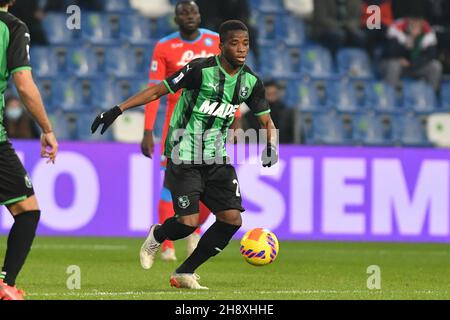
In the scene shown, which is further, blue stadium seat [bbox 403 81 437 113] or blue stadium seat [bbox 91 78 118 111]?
blue stadium seat [bbox 403 81 437 113]

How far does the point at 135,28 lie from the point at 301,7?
2.74 meters

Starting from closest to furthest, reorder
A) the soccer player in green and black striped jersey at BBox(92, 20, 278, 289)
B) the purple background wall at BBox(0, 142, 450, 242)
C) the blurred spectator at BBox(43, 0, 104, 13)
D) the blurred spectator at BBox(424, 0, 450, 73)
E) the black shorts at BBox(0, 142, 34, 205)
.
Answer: the black shorts at BBox(0, 142, 34, 205), the soccer player in green and black striped jersey at BBox(92, 20, 278, 289), the purple background wall at BBox(0, 142, 450, 242), the blurred spectator at BBox(43, 0, 104, 13), the blurred spectator at BBox(424, 0, 450, 73)

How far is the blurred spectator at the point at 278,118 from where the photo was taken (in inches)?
622

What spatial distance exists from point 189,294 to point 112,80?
32.5ft

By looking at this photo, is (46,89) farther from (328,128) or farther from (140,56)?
(328,128)

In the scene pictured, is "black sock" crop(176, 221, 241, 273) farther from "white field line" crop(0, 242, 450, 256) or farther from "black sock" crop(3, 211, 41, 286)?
"white field line" crop(0, 242, 450, 256)

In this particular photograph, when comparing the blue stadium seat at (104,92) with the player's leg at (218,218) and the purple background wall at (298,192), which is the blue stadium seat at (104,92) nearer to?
the purple background wall at (298,192)

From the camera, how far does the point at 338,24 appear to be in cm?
1884

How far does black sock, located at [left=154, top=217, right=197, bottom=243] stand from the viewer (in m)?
8.53

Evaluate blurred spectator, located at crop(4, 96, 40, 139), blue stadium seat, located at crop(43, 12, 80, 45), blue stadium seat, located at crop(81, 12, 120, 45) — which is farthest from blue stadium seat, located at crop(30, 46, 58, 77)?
blurred spectator, located at crop(4, 96, 40, 139)

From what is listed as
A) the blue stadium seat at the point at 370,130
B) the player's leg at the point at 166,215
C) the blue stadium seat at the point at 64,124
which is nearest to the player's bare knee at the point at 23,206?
the player's leg at the point at 166,215

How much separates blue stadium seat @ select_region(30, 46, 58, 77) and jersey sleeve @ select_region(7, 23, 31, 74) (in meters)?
10.8

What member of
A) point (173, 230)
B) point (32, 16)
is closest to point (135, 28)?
point (32, 16)

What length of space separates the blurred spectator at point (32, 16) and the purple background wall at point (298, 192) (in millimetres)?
3161
